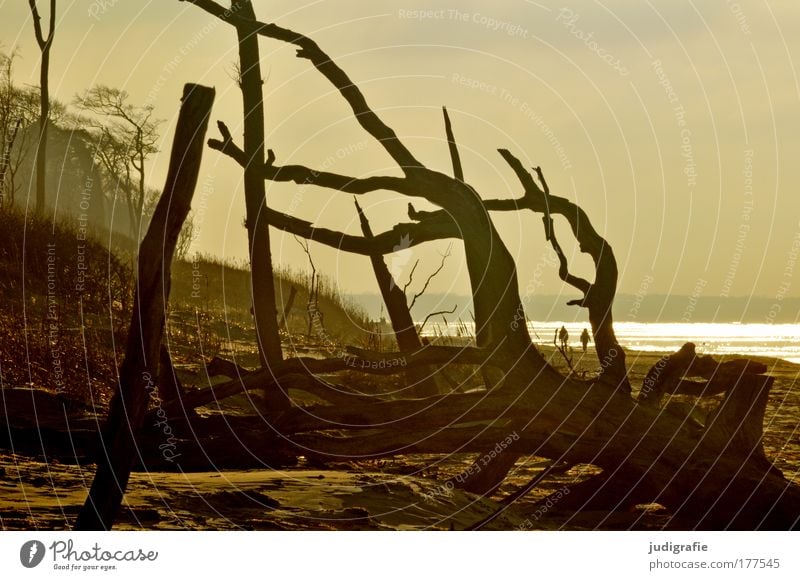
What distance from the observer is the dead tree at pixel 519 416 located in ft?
35.8

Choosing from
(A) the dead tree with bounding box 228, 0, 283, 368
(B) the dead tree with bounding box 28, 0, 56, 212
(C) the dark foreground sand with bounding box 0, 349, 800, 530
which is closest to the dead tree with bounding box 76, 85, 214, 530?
(C) the dark foreground sand with bounding box 0, 349, 800, 530

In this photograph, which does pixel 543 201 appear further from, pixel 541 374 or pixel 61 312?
pixel 61 312

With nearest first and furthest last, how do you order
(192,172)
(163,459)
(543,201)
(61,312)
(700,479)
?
(192,172) → (163,459) → (700,479) → (543,201) → (61,312)

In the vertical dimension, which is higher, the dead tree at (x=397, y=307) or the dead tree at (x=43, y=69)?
the dead tree at (x=43, y=69)

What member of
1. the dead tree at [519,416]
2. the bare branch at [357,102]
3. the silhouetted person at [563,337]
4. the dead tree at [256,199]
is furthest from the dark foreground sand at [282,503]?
the silhouetted person at [563,337]

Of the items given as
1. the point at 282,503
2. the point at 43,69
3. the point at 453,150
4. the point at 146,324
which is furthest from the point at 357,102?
the point at 43,69

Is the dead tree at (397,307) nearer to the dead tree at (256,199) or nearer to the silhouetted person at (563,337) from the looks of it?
the dead tree at (256,199)

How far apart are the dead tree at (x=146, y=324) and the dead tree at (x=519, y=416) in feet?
6.59

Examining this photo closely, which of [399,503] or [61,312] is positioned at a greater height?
[61,312]

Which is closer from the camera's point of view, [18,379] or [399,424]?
[399,424]

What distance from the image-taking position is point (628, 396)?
39.0 ft

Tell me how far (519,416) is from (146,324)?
4.34 metres
